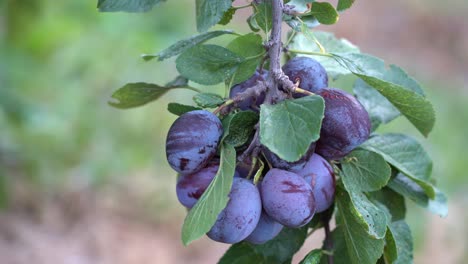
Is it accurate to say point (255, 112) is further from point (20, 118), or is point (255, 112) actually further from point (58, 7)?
point (58, 7)

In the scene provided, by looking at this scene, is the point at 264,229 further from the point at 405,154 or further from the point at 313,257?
the point at 405,154

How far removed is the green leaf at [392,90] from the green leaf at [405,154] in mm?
55

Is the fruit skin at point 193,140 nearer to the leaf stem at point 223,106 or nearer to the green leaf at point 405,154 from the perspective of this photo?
the leaf stem at point 223,106

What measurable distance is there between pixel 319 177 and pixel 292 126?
110mm

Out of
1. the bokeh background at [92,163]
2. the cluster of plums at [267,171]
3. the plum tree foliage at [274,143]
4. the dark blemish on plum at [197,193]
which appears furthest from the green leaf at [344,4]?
the bokeh background at [92,163]

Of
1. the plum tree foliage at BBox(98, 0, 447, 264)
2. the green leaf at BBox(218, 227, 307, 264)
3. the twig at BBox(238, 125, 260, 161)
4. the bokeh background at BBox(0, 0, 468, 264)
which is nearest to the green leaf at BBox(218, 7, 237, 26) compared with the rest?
the plum tree foliage at BBox(98, 0, 447, 264)

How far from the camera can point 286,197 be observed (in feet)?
2.33

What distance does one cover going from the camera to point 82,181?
2768 mm

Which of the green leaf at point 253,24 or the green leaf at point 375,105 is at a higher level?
the green leaf at point 253,24

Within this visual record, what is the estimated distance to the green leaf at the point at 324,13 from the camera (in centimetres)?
83

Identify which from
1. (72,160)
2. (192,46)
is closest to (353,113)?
(192,46)

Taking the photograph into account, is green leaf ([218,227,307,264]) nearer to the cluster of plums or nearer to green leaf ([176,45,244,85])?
the cluster of plums

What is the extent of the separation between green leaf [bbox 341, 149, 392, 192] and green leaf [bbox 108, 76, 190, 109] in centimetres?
27

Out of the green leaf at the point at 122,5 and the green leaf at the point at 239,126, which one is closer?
the green leaf at the point at 239,126
